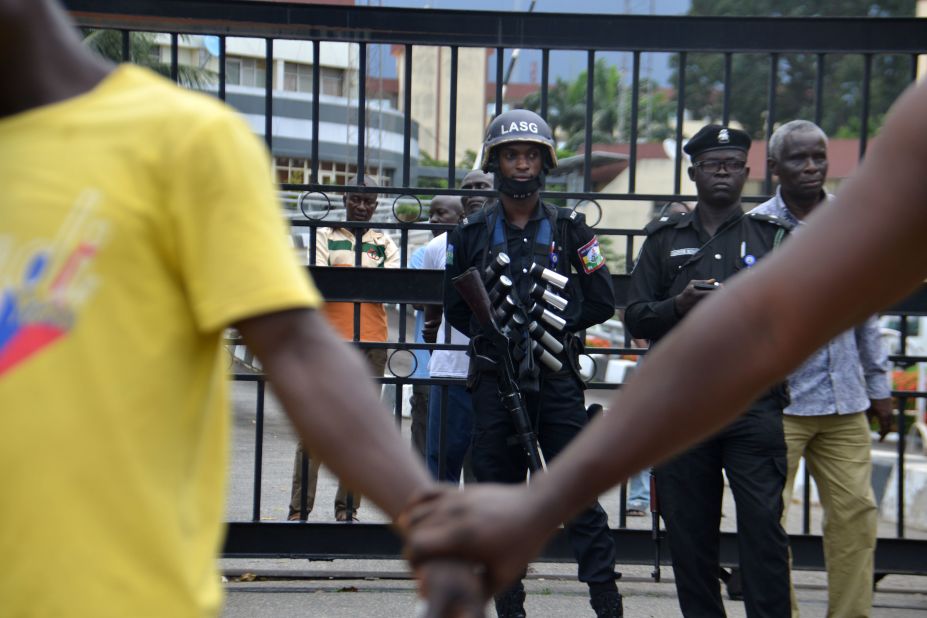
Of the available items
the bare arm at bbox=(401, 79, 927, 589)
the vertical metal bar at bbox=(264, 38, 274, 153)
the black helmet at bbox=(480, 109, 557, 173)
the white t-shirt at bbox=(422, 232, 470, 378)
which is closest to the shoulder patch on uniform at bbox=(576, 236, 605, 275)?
the black helmet at bbox=(480, 109, 557, 173)

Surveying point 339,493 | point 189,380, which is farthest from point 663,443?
point 339,493

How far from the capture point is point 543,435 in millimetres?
5312

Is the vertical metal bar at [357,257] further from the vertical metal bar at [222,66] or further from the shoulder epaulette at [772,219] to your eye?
the shoulder epaulette at [772,219]

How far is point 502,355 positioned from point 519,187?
80cm

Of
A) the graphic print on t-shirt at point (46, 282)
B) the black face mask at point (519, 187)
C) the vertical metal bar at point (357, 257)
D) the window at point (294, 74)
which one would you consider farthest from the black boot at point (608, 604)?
the window at point (294, 74)

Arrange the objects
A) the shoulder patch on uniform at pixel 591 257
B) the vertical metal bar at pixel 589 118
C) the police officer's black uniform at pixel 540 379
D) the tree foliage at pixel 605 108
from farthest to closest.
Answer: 1. the tree foliage at pixel 605 108
2. the vertical metal bar at pixel 589 118
3. the shoulder patch on uniform at pixel 591 257
4. the police officer's black uniform at pixel 540 379

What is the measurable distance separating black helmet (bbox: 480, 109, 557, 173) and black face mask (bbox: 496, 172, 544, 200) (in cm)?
15

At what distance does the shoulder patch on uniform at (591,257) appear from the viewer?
17.6 feet

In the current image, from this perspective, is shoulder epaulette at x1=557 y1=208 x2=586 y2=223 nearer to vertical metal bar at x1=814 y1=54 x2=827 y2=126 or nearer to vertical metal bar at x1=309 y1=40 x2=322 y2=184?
vertical metal bar at x1=309 y1=40 x2=322 y2=184

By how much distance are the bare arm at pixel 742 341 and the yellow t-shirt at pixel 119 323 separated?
1.20 ft

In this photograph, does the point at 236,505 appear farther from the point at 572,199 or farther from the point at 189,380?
the point at 189,380

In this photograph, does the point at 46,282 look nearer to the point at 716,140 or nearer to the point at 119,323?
the point at 119,323

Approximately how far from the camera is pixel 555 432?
5.28m

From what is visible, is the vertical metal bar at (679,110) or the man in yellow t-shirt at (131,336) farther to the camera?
the vertical metal bar at (679,110)
